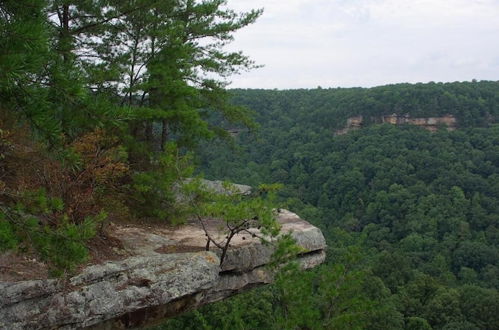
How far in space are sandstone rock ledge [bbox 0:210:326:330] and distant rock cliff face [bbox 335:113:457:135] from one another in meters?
50.7

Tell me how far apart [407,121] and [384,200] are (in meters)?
18.8

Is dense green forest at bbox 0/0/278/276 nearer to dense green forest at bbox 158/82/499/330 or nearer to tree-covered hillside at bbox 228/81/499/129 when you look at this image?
dense green forest at bbox 158/82/499/330

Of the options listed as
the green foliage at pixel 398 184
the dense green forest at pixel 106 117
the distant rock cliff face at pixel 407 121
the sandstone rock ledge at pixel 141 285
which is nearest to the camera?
the dense green forest at pixel 106 117

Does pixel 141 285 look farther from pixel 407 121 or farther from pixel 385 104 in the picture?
pixel 385 104

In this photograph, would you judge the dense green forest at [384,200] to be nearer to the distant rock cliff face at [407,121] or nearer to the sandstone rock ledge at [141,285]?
the distant rock cliff face at [407,121]

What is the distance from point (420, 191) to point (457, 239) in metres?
7.03

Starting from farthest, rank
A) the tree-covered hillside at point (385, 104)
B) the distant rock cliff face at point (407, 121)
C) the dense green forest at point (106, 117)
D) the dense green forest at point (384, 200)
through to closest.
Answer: the tree-covered hillside at point (385, 104), the distant rock cliff face at point (407, 121), the dense green forest at point (384, 200), the dense green forest at point (106, 117)

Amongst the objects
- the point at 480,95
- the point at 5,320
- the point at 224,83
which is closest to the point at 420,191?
the point at 480,95

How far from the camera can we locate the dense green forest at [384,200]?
16.6 m

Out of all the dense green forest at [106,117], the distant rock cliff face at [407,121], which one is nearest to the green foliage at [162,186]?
the dense green forest at [106,117]

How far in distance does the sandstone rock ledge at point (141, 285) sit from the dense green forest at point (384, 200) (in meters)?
1.08

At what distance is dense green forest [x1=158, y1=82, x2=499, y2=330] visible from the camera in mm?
16594

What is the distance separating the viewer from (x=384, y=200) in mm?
41344

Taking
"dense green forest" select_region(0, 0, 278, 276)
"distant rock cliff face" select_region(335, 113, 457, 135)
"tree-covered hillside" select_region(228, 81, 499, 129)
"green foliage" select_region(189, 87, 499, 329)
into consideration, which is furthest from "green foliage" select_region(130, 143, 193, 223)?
"distant rock cliff face" select_region(335, 113, 457, 135)
